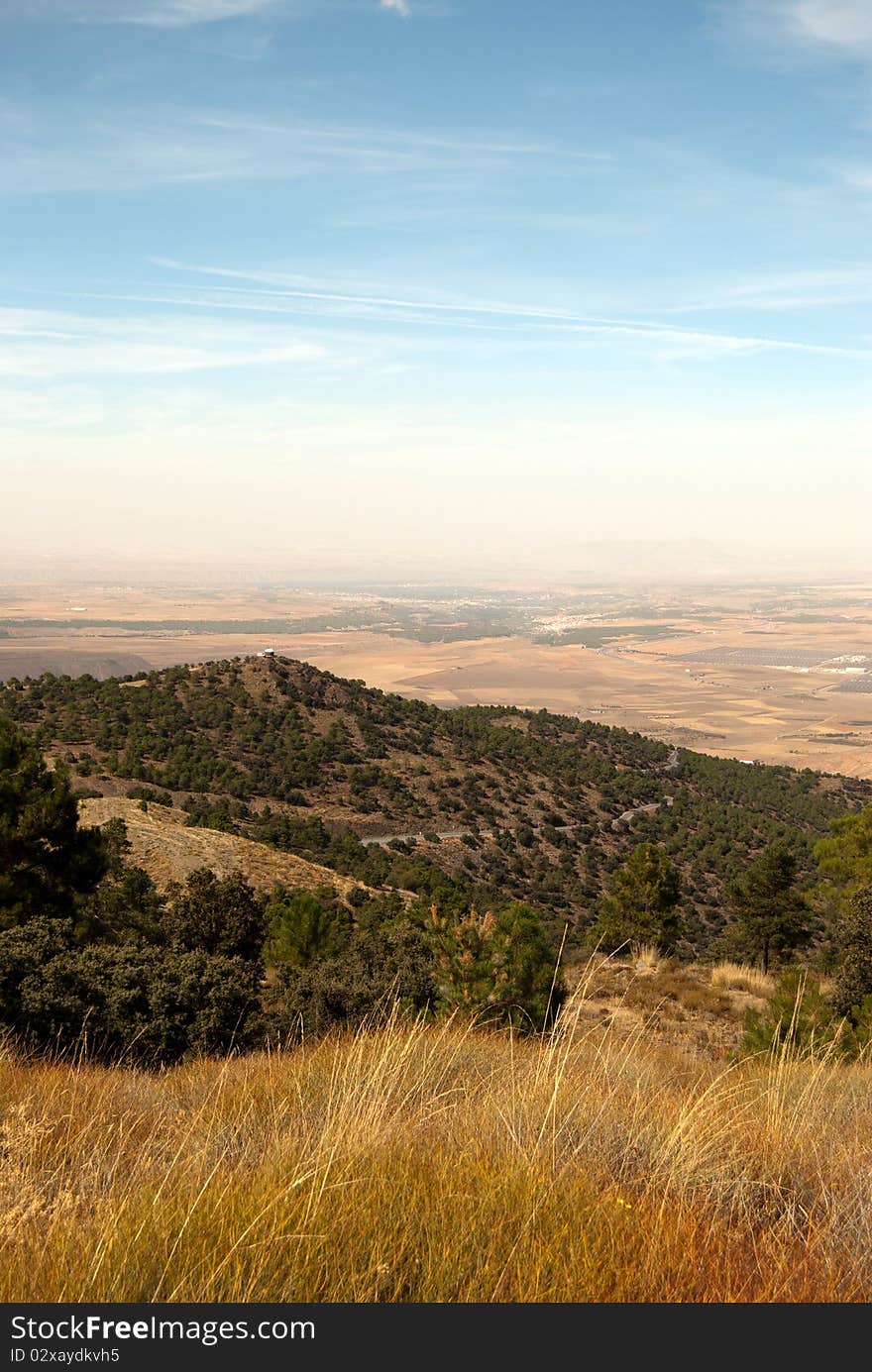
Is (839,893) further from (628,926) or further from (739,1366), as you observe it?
(739,1366)

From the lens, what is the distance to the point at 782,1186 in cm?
393

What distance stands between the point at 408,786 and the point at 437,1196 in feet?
198

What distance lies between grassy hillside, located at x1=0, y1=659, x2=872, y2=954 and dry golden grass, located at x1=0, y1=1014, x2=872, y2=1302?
1365 inches

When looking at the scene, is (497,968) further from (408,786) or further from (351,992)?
(408,786)

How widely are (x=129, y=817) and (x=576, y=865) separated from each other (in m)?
30.4

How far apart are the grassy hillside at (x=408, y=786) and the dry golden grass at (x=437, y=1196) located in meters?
34.7

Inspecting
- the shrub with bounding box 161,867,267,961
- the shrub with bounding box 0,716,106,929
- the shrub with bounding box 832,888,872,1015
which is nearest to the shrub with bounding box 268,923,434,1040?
the shrub with bounding box 161,867,267,961

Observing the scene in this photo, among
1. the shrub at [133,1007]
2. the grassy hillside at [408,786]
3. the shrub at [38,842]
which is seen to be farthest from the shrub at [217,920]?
the grassy hillside at [408,786]

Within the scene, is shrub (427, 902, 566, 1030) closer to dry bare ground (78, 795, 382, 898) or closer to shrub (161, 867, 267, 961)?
shrub (161, 867, 267, 961)

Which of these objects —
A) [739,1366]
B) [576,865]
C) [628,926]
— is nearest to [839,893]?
[628,926]

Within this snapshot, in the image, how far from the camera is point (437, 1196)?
10.6 feet

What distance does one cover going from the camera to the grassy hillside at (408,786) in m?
48.8

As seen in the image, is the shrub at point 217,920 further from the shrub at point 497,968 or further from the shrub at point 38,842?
the shrub at point 497,968

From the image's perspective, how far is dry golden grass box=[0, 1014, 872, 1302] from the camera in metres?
2.71
